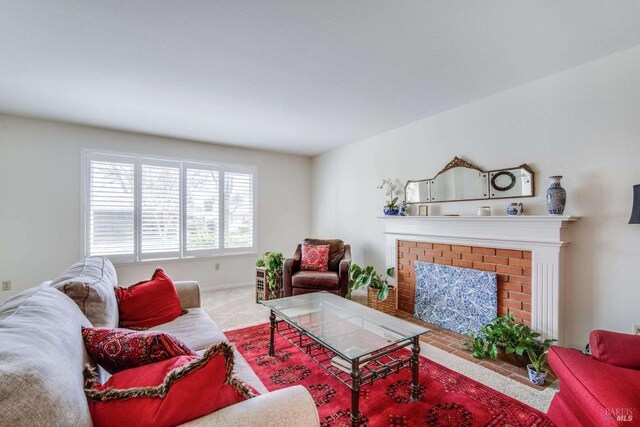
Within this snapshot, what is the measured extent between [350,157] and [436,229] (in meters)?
2.10

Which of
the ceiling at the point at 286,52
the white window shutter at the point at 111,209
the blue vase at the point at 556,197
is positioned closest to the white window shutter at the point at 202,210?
the white window shutter at the point at 111,209

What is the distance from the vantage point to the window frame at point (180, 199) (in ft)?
13.0

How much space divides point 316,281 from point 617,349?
2758 mm

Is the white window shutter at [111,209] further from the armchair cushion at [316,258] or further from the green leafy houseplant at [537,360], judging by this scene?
the green leafy houseplant at [537,360]

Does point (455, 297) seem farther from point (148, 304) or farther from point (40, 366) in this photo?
point (40, 366)

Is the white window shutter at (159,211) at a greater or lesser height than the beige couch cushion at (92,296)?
greater

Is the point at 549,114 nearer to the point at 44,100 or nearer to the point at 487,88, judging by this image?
the point at 487,88

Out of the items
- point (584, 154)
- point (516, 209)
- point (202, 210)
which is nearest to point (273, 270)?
point (202, 210)

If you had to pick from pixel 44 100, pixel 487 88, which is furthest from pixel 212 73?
pixel 487 88

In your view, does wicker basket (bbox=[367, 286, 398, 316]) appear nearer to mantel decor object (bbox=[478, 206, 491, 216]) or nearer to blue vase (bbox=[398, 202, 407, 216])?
blue vase (bbox=[398, 202, 407, 216])

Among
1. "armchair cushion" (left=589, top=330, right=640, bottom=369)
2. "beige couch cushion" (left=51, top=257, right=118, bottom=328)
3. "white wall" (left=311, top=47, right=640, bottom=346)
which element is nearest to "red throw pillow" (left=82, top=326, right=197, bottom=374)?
"beige couch cushion" (left=51, top=257, right=118, bottom=328)

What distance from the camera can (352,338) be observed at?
6.51ft

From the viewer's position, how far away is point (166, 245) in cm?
447

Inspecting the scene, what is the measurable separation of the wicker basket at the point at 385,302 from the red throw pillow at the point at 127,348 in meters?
2.85
